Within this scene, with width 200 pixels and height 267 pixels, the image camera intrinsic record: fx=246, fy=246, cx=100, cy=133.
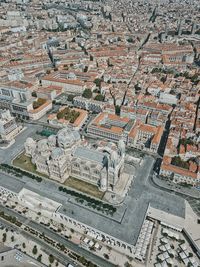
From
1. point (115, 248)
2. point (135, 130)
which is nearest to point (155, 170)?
point (135, 130)

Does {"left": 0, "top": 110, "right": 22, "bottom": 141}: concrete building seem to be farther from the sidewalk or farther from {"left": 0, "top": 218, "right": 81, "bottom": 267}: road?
the sidewalk

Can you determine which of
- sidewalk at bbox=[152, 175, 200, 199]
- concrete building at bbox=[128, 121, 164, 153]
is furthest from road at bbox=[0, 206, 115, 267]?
concrete building at bbox=[128, 121, 164, 153]

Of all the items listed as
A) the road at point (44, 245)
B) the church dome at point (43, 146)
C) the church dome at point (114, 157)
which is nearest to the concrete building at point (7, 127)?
the church dome at point (43, 146)

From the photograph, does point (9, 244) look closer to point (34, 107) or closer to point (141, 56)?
point (34, 107)

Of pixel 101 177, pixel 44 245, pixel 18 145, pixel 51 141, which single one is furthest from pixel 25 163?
pixel 44 245

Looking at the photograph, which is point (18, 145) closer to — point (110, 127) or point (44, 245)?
point (110, 127)

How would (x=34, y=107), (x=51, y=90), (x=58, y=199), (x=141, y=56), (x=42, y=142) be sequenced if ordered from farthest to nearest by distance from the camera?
1. (x=141, y=56)
2. (x=51, y=90)
3. (x=34, y=107)
4. (x=42, y=142)
5. (x=58, y=199)
